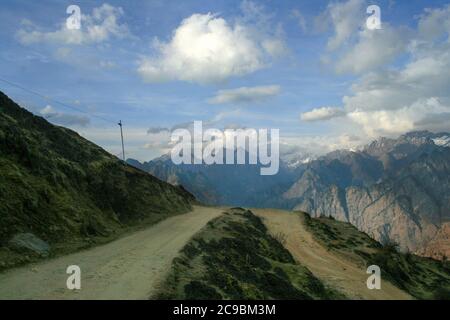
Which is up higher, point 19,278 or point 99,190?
point 99,190

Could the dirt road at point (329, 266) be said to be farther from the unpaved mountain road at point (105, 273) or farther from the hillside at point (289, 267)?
the unpaved mountain road at point (105, 273)

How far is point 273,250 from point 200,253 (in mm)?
12307

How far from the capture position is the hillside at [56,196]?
83.4 ft

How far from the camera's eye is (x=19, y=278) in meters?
18.8

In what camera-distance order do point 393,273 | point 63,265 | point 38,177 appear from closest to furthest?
point 63,265 < point 38,177 < point 393,273

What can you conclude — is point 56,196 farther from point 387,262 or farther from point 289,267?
point 387,262

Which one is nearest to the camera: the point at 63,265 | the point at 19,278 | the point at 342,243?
the point at 19,278

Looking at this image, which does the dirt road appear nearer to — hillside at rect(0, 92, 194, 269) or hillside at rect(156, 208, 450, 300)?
hillside at rect(156, 208, 450, 300)

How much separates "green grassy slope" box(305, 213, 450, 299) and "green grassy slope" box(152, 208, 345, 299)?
11527mm

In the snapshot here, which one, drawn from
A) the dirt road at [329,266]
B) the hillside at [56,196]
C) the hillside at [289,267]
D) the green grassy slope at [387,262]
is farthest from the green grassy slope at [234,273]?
the green grassy slope at [387,262]
